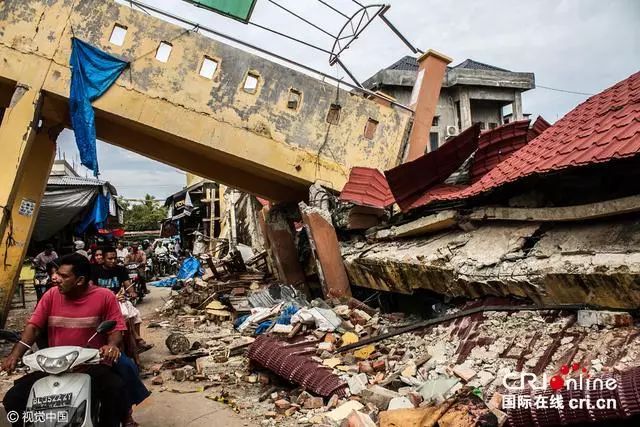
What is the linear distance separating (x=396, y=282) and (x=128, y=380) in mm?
4201

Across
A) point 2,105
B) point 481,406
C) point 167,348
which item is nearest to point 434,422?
point 481,406

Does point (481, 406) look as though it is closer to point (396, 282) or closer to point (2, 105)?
point (396, 282)

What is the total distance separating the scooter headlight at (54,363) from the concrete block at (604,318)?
13.1 ft

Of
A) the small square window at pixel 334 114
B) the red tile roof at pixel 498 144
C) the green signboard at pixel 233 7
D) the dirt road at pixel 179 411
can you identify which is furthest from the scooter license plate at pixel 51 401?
the green signboard at pixel 233 7

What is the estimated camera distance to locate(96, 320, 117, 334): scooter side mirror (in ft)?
10.4

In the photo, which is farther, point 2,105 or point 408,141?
point 408,141

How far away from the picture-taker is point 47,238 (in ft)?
47.7

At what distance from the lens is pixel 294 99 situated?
29.8 ft

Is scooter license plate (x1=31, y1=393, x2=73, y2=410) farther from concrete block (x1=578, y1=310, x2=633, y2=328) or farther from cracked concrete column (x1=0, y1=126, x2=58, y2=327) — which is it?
cracked concrete column (x1=0, y1=126, x2=58, y2=327)

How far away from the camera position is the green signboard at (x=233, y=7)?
8.62m

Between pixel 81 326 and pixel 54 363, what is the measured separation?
42 cm

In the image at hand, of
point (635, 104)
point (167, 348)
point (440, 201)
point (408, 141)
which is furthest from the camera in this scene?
point (408, 141)

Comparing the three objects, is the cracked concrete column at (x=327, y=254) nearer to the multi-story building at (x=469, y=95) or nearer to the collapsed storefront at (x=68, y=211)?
the collapsed storefront at (x=68, y=211)

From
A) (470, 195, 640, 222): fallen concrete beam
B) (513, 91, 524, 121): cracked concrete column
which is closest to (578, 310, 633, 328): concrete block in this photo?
(470, 195, 640, 222): fallen concrete beam
